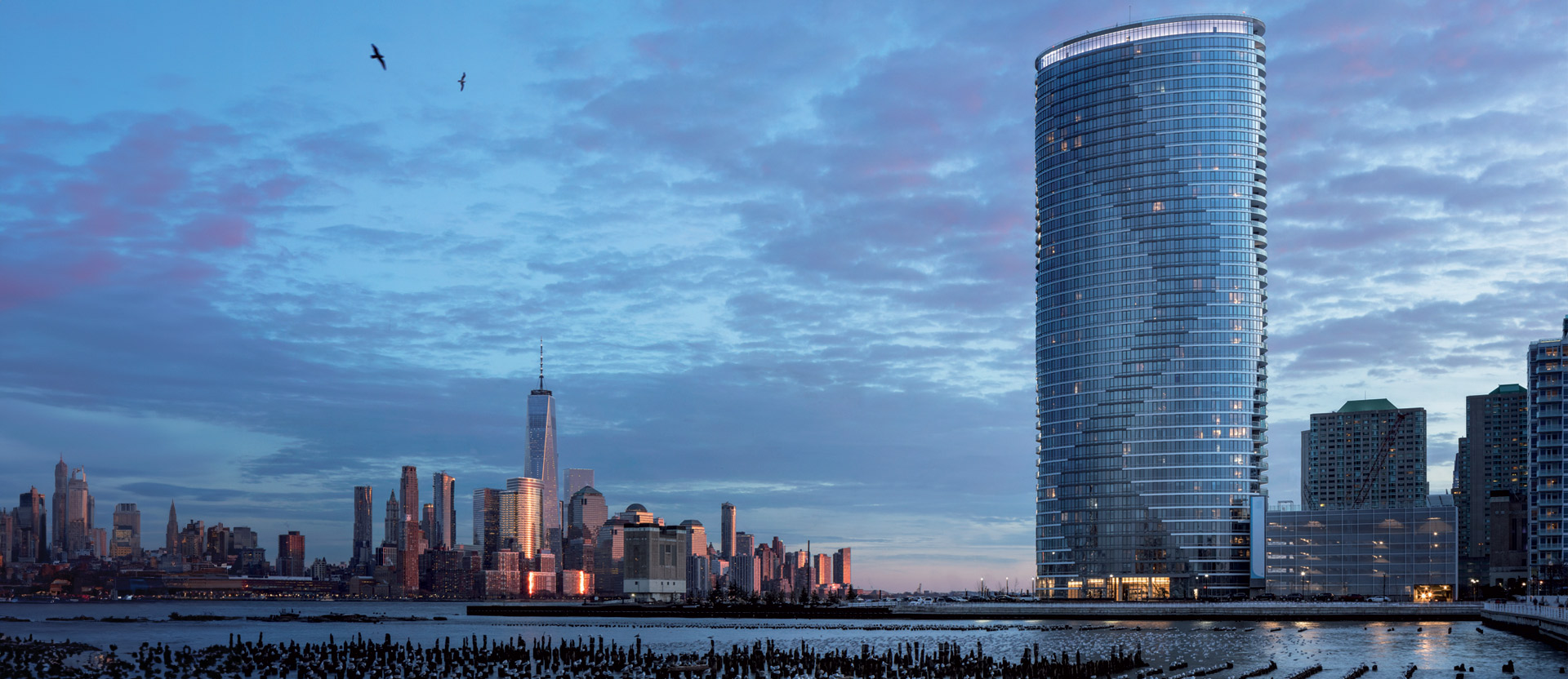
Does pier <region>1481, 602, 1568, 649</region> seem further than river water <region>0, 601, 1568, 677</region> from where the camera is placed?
Yes

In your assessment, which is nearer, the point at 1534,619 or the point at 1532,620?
the point at 1534,619

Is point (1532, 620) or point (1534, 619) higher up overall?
point (1534, 619)

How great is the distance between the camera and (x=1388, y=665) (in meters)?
119

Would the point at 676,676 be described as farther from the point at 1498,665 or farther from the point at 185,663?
the point at 1498,665

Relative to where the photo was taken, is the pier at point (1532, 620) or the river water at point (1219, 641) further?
the pier at point (1532, 620)

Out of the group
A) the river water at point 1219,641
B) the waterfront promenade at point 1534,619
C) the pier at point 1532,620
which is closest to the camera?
the river water at point 1219,641

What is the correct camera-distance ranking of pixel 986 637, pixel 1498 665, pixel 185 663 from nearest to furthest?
pixel 1498 665, pixel 185 663, pixel 986 637

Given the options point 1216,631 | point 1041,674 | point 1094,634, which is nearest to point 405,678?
point 1041,674

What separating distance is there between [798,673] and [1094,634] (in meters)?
60.7

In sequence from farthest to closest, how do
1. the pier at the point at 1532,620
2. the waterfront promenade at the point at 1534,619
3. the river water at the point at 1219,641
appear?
the waterfront promenade at the point at 1534,619
the pier at the point at 1532,620
the river water at the point at 1219,641

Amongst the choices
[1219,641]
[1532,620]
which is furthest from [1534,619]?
[1219,641]

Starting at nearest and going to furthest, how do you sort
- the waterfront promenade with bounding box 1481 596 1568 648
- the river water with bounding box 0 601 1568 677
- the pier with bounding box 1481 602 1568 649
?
the river water with bounding box 0 601 1568 677 < the pier with bounding box 1481 602 1568 649 < the waterfront promenade with bounding box 1481 596 1568 648

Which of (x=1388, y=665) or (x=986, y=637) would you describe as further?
(x=986, y=637)

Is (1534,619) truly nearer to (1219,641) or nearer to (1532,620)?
(1532,620)
